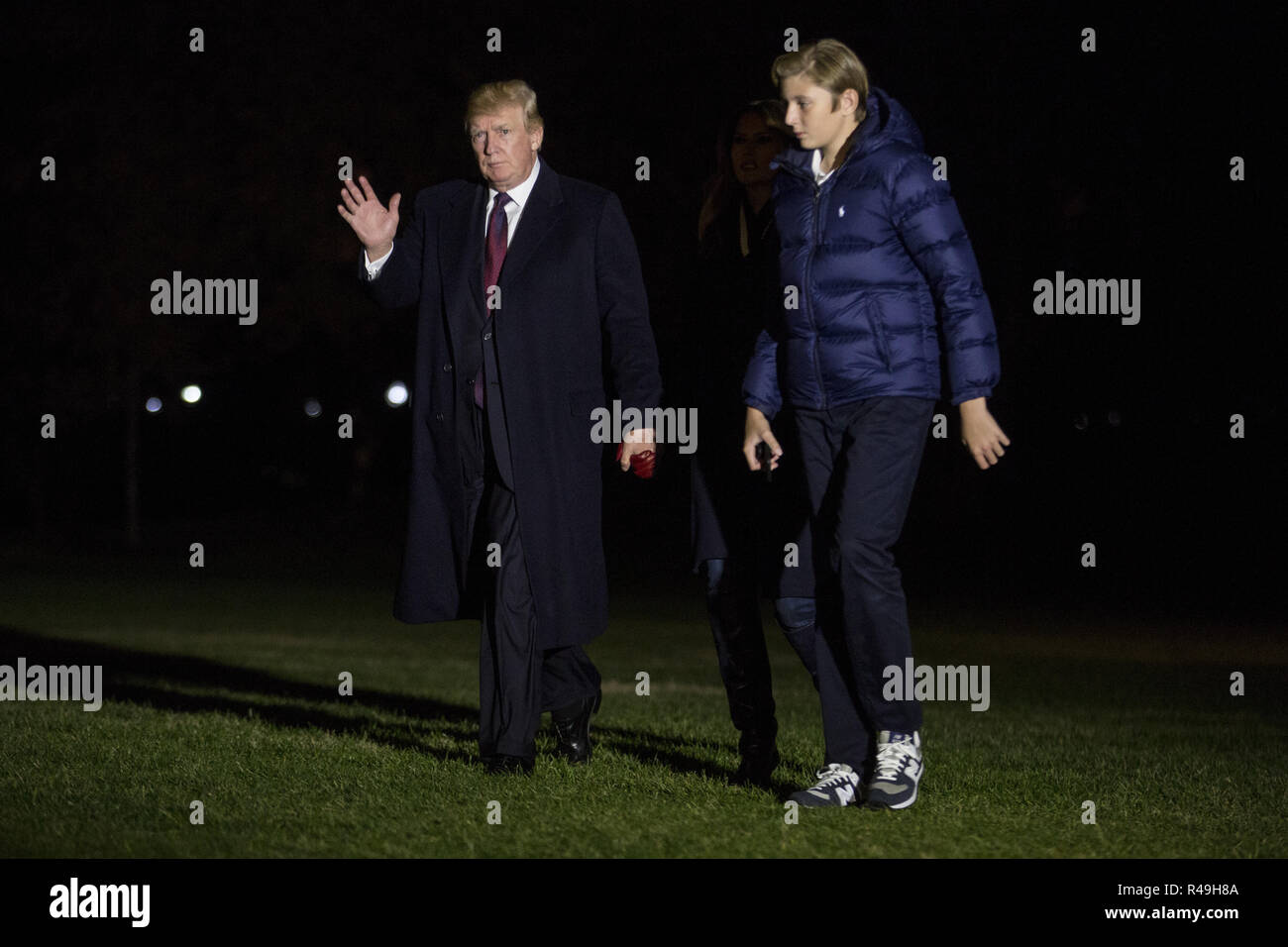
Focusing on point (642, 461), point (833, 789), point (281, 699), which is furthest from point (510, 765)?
point (281, 699)

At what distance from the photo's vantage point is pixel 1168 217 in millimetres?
25250

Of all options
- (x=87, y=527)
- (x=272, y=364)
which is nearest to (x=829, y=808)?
(x=87, y=527)

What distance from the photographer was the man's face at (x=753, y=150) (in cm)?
694

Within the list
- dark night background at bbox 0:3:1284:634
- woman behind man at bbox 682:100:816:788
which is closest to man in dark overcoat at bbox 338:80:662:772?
woman behind man at bbox 682:100:816:788

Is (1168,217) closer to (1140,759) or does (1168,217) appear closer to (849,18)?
(849,18)

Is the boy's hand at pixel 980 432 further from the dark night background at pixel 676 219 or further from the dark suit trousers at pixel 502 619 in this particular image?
the dark night background at pixel 676 219

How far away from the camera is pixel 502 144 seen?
7141 millimetres

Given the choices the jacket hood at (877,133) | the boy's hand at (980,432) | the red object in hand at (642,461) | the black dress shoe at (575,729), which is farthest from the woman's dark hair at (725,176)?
the black dress shoe at (575,729)

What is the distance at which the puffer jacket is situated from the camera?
Result: 601 centimetres

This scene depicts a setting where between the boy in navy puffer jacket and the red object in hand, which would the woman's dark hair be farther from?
the red object in hand

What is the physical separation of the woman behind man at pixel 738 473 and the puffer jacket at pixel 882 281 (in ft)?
1.96

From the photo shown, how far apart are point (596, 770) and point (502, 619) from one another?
2.29ft

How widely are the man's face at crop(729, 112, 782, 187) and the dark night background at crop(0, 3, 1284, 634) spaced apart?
16.8 metres

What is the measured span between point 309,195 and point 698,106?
9467mm
